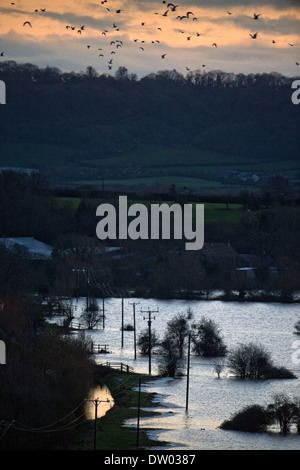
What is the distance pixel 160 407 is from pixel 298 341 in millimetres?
14081

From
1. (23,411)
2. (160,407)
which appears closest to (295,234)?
(160,407)

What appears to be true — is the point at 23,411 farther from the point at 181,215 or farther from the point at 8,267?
the point at 181,215

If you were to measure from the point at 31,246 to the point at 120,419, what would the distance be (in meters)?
38.3

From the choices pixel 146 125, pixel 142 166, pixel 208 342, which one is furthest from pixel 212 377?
pixel 146 125

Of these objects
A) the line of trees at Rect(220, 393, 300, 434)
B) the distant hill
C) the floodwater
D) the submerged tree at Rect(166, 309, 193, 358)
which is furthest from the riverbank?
the distant hill

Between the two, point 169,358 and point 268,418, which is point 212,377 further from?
point 268,418

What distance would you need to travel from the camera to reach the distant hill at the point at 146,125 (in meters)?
124

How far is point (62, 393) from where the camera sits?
2650 centimetres

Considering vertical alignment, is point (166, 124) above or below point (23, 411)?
above

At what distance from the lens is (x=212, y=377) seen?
1373 inches

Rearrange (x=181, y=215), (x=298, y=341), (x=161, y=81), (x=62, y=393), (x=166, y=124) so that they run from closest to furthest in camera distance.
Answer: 1. (x=62, y=393)
2. (x=298, y=341)
3. (x=181, y=215)
4. (x=166, y=124)
5. (x=161, y=81)

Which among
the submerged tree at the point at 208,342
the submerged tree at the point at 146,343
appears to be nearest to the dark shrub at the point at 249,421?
the submerged tree at the point at 208,342

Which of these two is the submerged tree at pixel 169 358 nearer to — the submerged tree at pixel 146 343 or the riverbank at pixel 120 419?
the submerged tree at pixel 146 343

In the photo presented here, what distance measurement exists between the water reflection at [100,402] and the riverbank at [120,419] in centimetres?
15
